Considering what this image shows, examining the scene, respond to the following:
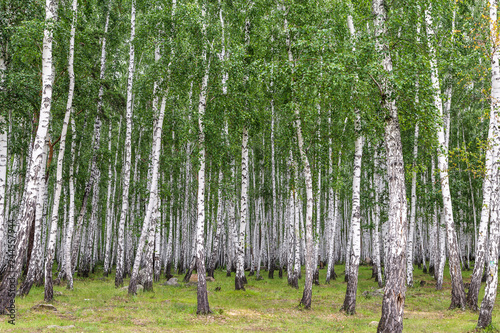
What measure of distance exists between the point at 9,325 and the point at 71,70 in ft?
33.3

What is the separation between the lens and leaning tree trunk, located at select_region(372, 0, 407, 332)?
8.80 m

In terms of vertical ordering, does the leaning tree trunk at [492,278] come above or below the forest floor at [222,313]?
above

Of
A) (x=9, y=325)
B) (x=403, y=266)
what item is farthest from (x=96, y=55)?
(x=403, y=266)

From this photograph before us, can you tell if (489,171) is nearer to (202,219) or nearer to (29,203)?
(202,219)

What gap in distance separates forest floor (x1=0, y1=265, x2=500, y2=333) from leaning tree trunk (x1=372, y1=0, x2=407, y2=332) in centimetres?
239

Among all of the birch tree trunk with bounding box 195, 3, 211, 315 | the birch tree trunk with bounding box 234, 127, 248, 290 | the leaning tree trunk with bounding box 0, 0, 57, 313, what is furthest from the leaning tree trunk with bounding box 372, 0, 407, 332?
the leaning tree trunk with bounding box 0, 0, 57, 313

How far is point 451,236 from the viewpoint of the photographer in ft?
46.5

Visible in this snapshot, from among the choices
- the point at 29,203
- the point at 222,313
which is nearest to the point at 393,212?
the point at 222,313

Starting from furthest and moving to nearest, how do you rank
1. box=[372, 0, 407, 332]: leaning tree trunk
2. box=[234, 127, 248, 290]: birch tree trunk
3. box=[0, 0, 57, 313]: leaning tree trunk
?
box=[234, 127, 248, 290]: birch tree trunk
box=[0, 0, 57, 313]: leaning tree trunk
box=[372, 0, 407, 332]: leaning tree trunk

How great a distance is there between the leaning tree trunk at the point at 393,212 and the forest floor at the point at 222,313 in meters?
2.39

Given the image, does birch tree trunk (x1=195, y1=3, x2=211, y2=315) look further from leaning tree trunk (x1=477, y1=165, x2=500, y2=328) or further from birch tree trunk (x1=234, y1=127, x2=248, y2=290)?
leaning tree trunk (x1=477, y1=165, x2=500, y2=328)

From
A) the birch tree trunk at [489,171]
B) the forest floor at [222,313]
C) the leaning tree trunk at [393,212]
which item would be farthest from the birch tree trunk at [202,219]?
the birch tree trunk at [489,171]

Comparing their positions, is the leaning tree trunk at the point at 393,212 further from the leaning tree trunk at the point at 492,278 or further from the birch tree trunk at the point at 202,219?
the birch tree trunk at the point at 202,219

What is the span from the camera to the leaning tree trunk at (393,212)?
8.80m
